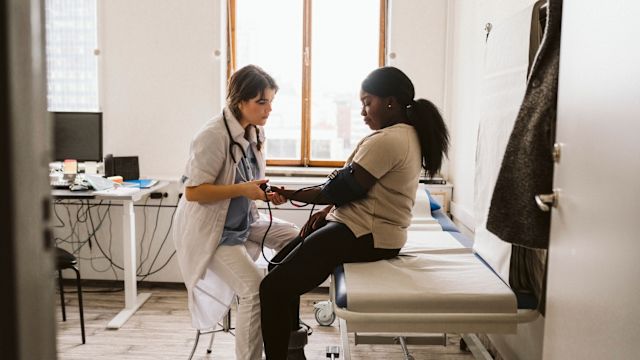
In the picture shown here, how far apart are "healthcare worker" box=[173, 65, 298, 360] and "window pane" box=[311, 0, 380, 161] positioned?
4.75 ft

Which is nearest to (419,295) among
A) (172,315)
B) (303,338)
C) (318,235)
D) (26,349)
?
(318,235)

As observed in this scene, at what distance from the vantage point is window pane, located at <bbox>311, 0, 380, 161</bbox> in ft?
12.2

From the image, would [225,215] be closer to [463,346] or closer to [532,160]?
[532,160]

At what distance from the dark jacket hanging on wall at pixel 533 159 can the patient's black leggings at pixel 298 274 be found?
59cm

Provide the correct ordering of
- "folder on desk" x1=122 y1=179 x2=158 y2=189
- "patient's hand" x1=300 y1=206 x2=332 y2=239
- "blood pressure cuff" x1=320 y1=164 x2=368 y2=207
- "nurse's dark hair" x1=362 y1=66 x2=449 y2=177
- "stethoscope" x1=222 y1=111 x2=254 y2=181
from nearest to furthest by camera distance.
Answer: "blood pressure cuff" x1=320 y1=164 x2=368 y2=207 < "nurse's dark hair" x1=362 y1=66 x2=449 y2=177 < "stethoscope" x1=222 y1=111 x2=254 y2=181 < "patient's hand" x1=300 y1=206 x2=332 y2=239 < "folder on desk" x1=122 y1=179 x2=158 y2=189

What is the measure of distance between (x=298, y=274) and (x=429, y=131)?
2.38 feet

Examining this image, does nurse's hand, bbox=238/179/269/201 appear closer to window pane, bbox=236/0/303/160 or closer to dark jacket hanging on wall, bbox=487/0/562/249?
dark jacket hanging on wall, bbox=487/0/562/249

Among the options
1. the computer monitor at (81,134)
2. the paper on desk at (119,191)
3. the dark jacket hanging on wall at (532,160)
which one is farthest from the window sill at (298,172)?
the dark jacket hanging on wall at (532,160)

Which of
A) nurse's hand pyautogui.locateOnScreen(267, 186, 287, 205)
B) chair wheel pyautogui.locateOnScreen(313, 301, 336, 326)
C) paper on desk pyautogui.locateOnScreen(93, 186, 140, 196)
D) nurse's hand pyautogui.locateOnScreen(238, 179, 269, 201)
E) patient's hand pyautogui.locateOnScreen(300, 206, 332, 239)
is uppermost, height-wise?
nurse's hand pyautogui.locateOnScreen(238, 179, 269, 201)

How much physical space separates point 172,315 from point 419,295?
191 cm

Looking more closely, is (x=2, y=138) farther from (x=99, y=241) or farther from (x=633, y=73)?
(x=99, y=241)

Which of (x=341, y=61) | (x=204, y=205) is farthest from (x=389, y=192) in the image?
(x=341, y=61)

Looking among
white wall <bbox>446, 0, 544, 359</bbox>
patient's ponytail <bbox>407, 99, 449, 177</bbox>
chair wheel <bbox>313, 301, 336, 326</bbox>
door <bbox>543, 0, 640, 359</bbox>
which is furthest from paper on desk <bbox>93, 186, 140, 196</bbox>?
door <bbox>543, 0, 640, 359</bbox>

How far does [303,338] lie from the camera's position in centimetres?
239
